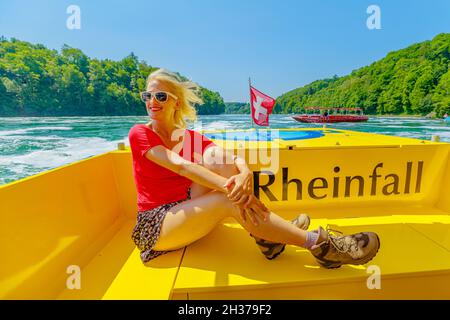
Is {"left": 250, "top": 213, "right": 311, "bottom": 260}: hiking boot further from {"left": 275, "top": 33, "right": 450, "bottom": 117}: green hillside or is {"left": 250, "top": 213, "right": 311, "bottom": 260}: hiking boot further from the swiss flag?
{"left": 275, "top": 33, "right": 450, "bottom": 117}: green hillside

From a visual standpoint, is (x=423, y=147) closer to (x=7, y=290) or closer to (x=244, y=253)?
(x=244, y=253)

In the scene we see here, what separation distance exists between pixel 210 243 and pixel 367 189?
1.28m

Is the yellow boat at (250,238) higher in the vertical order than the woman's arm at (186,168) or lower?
lower

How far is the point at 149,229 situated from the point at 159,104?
2.01ft

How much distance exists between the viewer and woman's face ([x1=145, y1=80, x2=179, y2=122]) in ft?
4.15

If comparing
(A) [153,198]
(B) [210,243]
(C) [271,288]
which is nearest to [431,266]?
(C) [271,288]

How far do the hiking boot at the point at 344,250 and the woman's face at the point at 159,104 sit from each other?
937 mm

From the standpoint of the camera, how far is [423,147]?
186cm

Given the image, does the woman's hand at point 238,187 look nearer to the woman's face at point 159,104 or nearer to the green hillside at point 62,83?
the woman's face at point 159,104

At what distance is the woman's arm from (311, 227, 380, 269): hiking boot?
476 millimetres

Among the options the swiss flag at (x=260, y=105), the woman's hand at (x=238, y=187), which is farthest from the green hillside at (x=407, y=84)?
the woman's hand at (x=238, y=187)

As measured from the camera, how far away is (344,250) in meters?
1.07

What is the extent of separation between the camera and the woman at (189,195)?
1076 mm
